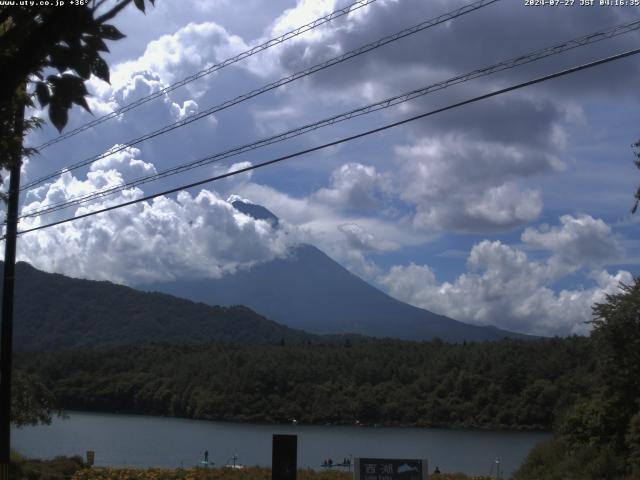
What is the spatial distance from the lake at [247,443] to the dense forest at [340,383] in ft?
16.7

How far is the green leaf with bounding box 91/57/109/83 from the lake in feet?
127

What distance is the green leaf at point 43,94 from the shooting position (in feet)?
14.7

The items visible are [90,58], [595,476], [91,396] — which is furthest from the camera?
[91,396]

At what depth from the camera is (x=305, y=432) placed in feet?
281

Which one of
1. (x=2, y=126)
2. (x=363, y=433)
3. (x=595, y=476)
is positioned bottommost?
(x=363, y=433)

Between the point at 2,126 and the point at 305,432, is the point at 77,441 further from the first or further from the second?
the point at 2,126

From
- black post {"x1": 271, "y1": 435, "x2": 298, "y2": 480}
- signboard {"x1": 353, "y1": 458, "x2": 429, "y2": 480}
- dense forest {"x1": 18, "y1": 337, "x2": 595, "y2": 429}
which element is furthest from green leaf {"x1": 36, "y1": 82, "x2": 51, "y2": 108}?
dense forest {"x1": 18, "y1": 337, "x2": 595, "y2": 429}

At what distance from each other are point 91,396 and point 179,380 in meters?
12.0

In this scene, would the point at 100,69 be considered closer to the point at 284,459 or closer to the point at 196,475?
the point at 284,459

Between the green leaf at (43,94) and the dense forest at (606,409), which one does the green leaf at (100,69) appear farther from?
the dense forest at (606,409)

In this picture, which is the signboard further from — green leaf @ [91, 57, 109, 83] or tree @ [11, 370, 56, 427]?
tree @ [11, 370, 56, 427]

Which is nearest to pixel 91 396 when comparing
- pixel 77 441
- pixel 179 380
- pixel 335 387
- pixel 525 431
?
pixel 179 380

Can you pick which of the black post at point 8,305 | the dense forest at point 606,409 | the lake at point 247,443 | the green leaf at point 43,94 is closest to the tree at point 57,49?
the green leaf at point 43,94

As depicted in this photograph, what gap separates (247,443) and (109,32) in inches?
2735
